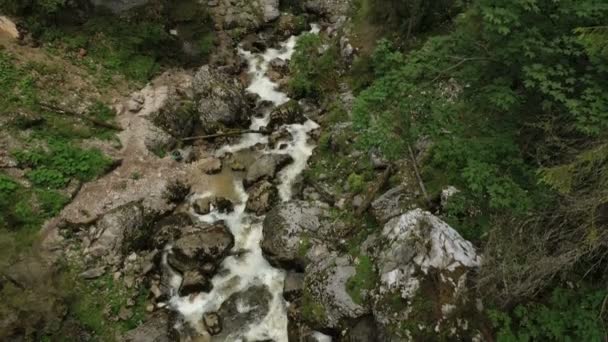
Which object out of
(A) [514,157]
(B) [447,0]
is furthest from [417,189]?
(B) [447,0]

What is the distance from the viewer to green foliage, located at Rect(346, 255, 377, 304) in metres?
9.56

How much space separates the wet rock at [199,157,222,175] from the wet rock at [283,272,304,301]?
537 centimetres

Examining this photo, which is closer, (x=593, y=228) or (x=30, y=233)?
(x=593, y=228)

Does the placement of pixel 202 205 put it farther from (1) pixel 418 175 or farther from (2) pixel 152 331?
(1) pixel 418 175

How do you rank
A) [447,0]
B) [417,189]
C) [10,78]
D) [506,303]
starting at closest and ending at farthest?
[506,303], [417,189], [10,78], [447,0]

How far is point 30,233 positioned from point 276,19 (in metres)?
16.0

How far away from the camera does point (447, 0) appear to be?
16.1 m

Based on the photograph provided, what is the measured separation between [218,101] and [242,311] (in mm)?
9082

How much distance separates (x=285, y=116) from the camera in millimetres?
17703

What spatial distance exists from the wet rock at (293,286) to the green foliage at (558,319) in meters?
5.37

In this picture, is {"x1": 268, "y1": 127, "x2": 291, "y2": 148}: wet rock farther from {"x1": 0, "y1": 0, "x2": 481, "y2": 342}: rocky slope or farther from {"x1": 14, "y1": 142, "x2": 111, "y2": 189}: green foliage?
{"x1": 14, "y1": 142, "x2": 111, "y2": 189}: green foliage

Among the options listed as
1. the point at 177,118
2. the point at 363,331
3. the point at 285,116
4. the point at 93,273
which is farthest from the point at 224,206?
the point at 363,331

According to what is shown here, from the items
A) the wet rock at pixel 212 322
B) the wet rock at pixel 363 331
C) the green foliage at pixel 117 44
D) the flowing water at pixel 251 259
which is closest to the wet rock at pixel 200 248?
the flowing water at pixel 251 259

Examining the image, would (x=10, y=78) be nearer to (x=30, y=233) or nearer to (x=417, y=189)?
(x=30, y=233)
